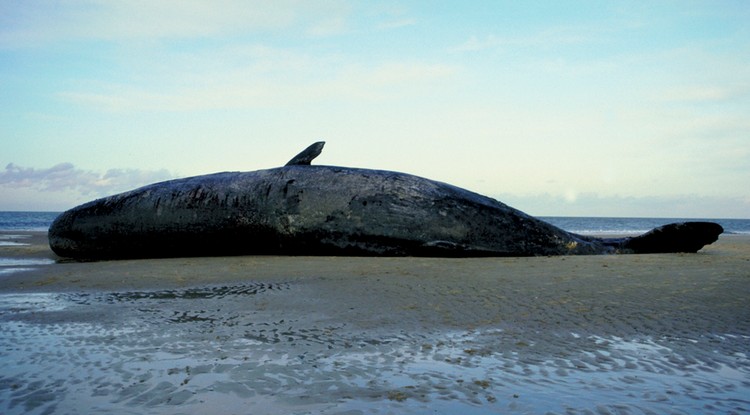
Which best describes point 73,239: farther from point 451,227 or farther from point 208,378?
point 208,378

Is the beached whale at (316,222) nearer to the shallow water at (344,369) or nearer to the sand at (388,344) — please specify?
the sand at (388,344)

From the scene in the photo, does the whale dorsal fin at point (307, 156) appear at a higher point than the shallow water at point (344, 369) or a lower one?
higher

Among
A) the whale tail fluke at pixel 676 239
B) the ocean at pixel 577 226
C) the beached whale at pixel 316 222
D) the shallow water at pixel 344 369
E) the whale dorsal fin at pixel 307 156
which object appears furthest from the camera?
the ocean at pixel 577 226

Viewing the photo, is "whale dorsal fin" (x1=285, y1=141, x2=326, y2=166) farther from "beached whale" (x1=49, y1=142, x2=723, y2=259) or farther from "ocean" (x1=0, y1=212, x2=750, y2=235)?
"ocean" (x1=0, y1=212, x2=750, y2=235)

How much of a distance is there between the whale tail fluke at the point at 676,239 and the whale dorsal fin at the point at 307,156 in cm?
466

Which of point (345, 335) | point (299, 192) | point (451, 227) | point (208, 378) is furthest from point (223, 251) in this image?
point (208, 378)

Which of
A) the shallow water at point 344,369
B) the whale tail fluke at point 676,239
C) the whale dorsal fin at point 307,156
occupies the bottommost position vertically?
the shallow water at point 344,369

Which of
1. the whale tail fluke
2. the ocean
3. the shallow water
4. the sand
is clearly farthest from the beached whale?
the ocean

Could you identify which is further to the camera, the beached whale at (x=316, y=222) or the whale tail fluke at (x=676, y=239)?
the beached whale at (x=316, y=222)

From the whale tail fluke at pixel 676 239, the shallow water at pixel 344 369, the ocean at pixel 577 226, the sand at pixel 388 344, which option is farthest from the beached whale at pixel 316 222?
the ocean at pixel 577 226

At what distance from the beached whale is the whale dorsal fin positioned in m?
0.02

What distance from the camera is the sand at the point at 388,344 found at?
6.93 feet

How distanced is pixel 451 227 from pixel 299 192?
2225 millimetres

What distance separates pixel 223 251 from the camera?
860 cm
